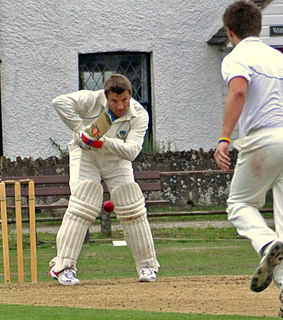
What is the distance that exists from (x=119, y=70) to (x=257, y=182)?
531 inches

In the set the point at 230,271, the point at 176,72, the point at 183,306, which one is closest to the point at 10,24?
the point at 176,72

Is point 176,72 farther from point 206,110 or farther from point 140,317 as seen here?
point 140,317

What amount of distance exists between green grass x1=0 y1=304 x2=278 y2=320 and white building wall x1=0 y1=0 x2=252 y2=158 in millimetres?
12479

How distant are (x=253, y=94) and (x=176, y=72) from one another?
13588mm

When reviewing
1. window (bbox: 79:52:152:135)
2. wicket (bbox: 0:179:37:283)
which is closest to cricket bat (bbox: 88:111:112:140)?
wicket (bbox: 0:179:37:283)

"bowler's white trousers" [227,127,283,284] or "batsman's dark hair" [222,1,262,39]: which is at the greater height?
"batsman's dark hair" [222,1,262,39]

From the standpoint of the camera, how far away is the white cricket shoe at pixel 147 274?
914cm

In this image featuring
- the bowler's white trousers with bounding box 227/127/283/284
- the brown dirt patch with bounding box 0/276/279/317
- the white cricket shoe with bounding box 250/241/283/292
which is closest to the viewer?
the white cricket shoe with bounding box 250/241/283/292

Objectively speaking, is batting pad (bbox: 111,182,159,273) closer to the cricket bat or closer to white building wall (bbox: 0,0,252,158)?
the cricket bat

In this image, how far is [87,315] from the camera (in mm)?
7023

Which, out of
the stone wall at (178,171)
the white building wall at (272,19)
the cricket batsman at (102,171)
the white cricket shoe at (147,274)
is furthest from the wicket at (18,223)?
the white building wall at (272,19)

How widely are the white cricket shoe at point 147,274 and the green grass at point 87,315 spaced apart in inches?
72.1

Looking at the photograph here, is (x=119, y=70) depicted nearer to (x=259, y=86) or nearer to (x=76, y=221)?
(x=76, y=221)

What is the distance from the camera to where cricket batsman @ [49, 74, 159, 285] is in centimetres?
902
